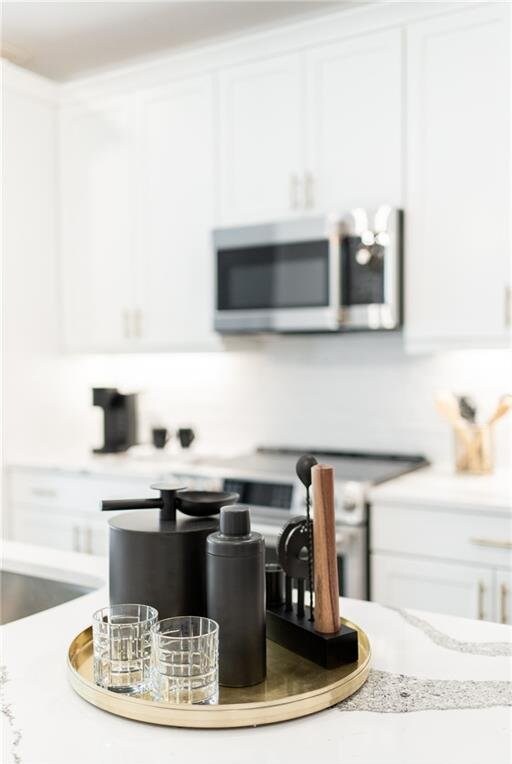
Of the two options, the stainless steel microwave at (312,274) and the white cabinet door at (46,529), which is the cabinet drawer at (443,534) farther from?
the white cabinet door at (46,529)

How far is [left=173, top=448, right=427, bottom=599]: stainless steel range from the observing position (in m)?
2.45

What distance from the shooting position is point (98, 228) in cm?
354

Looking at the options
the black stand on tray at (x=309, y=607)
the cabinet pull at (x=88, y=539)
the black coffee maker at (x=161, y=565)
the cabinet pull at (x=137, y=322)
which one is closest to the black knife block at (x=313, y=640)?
the black stand on tray at (x=309, y=607)

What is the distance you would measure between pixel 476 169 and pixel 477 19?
489 millimetres

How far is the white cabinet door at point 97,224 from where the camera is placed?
3.44 meters

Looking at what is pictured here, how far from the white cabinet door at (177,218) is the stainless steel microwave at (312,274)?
0.51 feet

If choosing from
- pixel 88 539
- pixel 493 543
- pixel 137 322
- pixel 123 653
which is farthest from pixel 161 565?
pixel 137 322

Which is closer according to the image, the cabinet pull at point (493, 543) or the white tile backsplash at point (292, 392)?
the cabinet pull at point (493, 543)

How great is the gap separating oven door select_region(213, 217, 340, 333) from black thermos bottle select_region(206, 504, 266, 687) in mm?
1864

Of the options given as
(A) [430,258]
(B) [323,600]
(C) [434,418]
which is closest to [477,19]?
(A) [430,258]

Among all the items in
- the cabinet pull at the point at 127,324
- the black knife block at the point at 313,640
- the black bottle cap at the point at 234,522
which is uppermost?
the cabinet pull at the point at 127,324

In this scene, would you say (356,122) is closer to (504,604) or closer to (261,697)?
→ (504,604)

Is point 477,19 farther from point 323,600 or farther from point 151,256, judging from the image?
point 323,600

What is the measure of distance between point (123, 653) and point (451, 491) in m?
1.68
